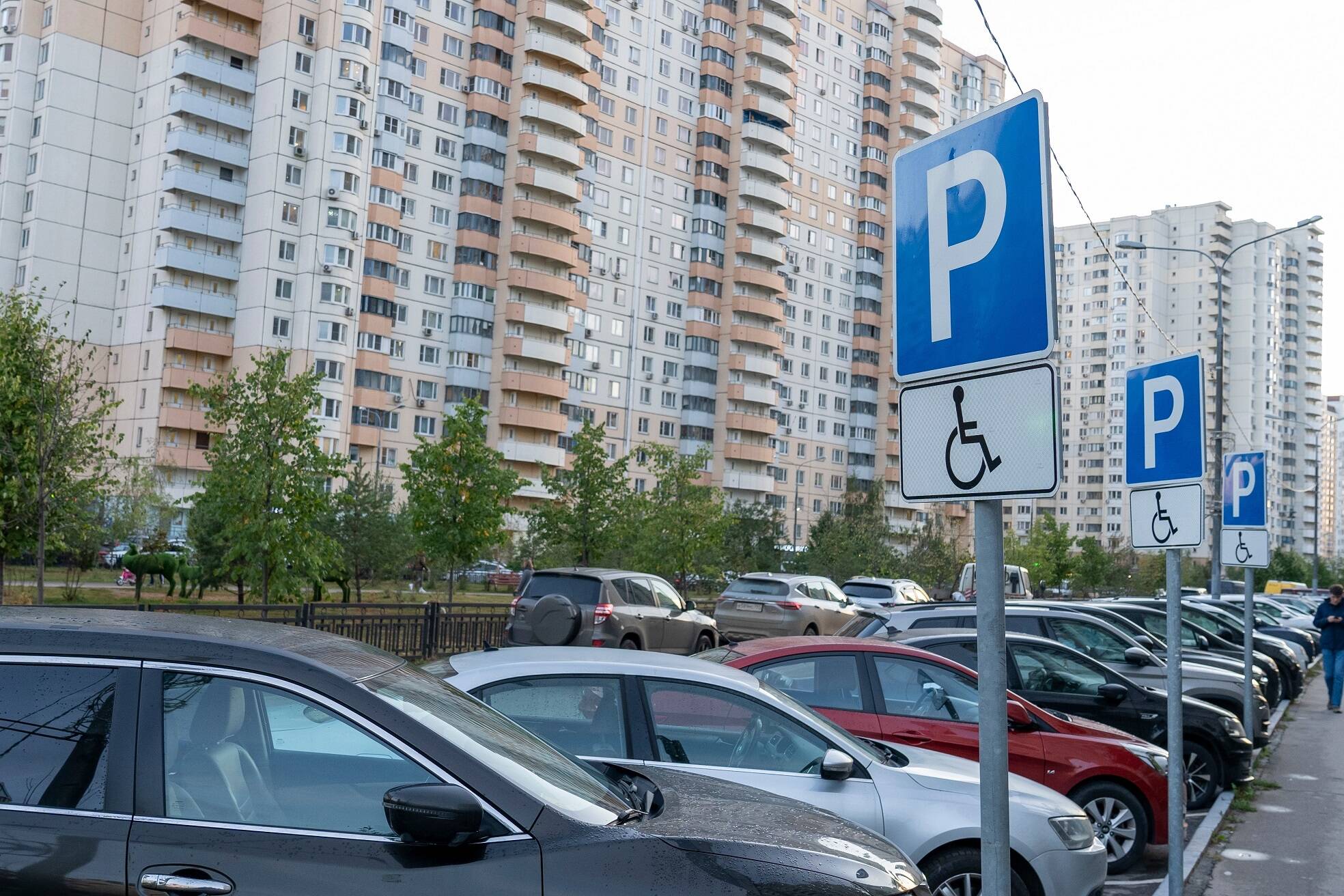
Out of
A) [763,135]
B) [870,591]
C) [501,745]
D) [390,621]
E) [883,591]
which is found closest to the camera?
[501,745]

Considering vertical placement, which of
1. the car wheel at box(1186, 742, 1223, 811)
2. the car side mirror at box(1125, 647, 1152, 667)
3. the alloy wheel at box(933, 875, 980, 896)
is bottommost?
the car wheel at box(1186, 742, 1223, 811)

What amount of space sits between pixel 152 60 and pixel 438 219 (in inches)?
689

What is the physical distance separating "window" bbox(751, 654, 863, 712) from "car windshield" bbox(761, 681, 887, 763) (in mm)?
1455

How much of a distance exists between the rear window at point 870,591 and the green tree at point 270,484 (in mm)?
13904

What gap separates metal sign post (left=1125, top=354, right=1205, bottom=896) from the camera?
6.64m

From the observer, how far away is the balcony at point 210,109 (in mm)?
60094

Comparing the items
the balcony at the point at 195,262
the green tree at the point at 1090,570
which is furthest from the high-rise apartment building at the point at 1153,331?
the balcony at the point at 195,262

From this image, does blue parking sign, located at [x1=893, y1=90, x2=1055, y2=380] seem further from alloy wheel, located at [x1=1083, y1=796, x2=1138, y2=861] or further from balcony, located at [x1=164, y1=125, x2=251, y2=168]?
balcony, located at [x1=164, y1=125, x2=251, y2=168]

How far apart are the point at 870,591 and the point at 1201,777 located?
64.4ft

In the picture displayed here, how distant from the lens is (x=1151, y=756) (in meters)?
8.47

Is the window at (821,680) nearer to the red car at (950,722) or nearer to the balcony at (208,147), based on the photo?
the red car at (950,722)

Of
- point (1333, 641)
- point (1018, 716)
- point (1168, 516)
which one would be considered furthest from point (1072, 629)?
point (1333, 641)

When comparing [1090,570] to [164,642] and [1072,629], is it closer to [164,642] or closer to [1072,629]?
[1072,629]

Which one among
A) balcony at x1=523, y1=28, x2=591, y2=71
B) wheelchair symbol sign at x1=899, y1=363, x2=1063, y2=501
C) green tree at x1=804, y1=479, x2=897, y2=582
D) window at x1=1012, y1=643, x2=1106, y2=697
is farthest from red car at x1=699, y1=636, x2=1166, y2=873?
balcony at x1=523, y1=28, x2=591, y2=71
